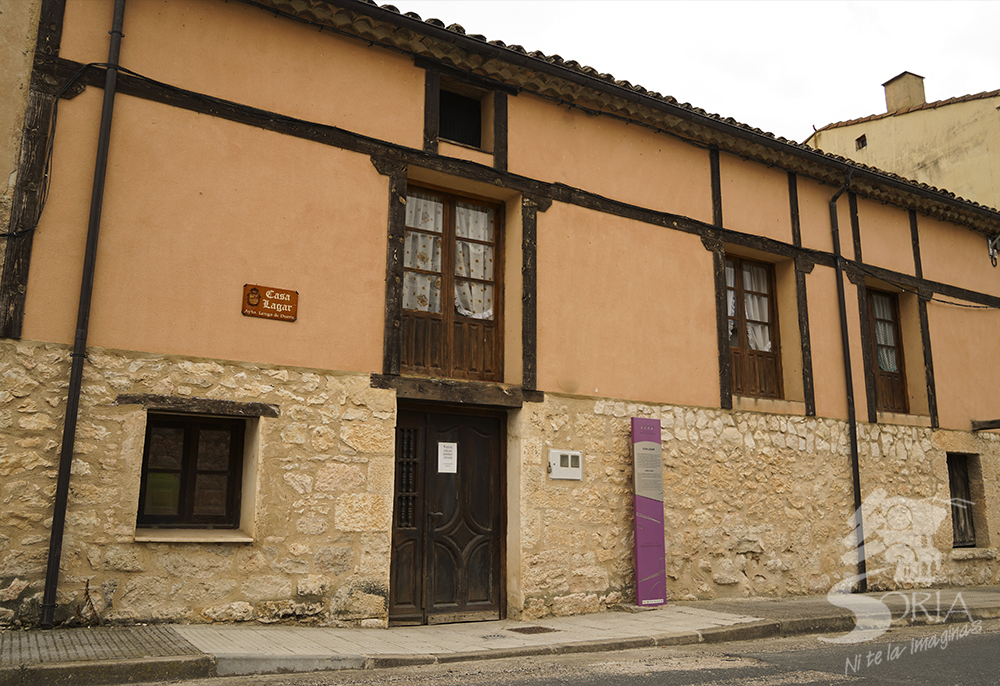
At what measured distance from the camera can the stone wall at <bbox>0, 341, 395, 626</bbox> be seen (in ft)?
17.5

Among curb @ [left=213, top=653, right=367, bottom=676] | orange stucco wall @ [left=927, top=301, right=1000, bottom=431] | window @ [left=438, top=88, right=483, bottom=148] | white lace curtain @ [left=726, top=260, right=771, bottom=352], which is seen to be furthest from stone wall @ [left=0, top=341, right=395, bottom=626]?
orange stucco wall @ [left=927, top=301, right=1000, bottom=431]

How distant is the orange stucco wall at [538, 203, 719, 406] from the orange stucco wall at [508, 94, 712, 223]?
0.36 metres

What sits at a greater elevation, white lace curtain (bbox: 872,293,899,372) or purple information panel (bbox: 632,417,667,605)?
white lace curtain (bbox: 872,293,899,372)

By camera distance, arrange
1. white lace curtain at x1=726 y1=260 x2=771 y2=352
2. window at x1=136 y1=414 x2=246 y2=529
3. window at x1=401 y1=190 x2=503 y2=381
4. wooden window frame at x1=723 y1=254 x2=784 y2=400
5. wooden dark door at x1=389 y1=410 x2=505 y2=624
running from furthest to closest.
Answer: white lace curtain at x1=726 y1=260 x2=771 y2=352 < wooden window frame at x1=723 y1=254 x2=784 y2=400 < window at x1=401 y1=190 x2=503 y2=381 < wooden dark door at x1=389 y1=410 x2=505 y2=624 < window at x1=136 y1=414 x2=246 y2=529

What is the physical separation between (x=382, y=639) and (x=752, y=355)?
5925 millimetres

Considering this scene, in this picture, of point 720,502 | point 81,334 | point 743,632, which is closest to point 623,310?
point 720,502

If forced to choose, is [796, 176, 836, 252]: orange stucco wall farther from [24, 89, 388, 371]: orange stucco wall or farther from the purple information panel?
[24, 89, 388, 371]: orange stucco wall

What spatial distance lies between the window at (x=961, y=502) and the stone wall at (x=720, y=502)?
0.77 ft

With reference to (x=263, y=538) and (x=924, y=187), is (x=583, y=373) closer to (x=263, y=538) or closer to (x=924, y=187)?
(x=263, y=538)

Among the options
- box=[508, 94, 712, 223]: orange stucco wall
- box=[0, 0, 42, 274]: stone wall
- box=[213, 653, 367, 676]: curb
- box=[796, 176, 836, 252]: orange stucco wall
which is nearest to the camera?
box=[213, 653, 367, 676]: curb

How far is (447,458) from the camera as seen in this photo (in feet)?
24.1

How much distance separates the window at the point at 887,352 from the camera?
1080 cm

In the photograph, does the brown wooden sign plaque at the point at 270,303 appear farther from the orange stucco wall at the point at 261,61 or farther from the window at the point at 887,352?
the window at the point at 887,352

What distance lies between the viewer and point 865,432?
10.0 meters
